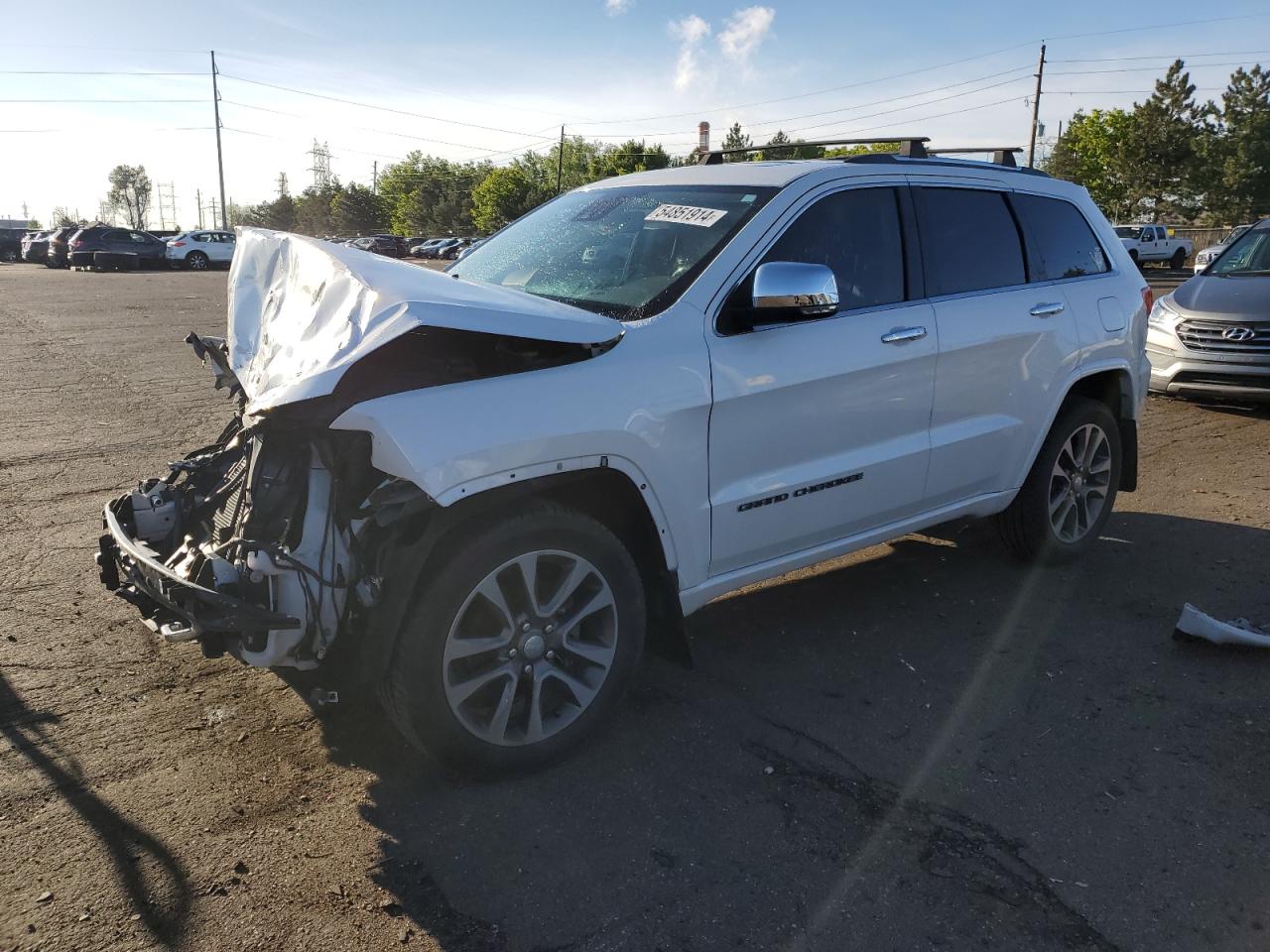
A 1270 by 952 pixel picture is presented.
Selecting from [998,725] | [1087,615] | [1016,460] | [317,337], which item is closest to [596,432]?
[317,337]

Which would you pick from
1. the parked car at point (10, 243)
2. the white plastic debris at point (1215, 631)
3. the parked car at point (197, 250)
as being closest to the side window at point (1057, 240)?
the white plastic debris at point (1215, 631)

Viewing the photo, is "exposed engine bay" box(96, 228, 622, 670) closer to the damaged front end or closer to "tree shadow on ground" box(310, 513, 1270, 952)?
the damaged front end

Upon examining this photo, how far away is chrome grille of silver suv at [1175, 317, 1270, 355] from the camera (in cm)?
867

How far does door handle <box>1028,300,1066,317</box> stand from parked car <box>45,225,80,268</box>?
4186 centimetres

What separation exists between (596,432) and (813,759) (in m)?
1.34

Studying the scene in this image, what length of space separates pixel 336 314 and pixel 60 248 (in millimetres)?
42816

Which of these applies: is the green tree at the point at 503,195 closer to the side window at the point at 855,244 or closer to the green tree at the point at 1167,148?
the green tree at the point at 1167,148

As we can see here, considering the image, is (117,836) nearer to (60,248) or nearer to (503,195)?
(60,248)

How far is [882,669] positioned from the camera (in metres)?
3.99

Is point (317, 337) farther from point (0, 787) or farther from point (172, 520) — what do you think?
point (0, 787)

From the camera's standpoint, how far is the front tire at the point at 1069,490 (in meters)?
4.88

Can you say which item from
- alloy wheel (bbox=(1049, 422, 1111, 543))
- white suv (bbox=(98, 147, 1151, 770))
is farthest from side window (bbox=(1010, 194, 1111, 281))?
alloy wheel (bbox=(1049, 422, 1111, 543))

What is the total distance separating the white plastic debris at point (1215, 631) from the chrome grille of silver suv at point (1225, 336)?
5475 millimetres

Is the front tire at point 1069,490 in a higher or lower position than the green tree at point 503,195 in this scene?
lower
